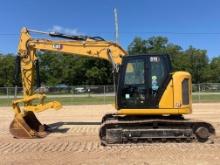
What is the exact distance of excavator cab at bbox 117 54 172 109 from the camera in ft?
46.2

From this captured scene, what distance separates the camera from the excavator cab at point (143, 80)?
1408 centimetres

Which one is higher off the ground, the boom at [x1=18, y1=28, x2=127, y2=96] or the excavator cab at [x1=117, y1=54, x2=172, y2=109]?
the boom at [x1=18, y1=28, x2=127, y2=96]

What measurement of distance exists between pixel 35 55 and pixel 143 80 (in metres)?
4.76

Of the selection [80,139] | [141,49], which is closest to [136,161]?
[80,139]

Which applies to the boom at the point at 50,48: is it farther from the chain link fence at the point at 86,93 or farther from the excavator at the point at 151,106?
the chain link fence at the point at 86,93

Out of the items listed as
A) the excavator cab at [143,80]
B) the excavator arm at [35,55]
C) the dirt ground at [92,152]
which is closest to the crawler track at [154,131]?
the dirt ground at [92,152]

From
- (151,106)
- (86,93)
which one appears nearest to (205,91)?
(86,93)

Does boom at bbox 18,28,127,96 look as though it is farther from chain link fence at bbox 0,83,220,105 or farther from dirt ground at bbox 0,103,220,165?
chain link fence at bbox 0,83,220,105

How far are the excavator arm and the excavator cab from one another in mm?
1812

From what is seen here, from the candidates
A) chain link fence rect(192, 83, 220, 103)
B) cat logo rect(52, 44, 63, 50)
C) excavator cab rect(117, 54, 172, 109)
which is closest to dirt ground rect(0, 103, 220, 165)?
excavator cab rect(117, 54, 172, 109)

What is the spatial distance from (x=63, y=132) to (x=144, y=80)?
471 centimetres

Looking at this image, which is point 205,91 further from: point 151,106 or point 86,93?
point 151,106

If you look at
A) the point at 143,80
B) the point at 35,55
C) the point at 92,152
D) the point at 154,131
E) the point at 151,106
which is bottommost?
the point at 92,152

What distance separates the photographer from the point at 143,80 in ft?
46.3
